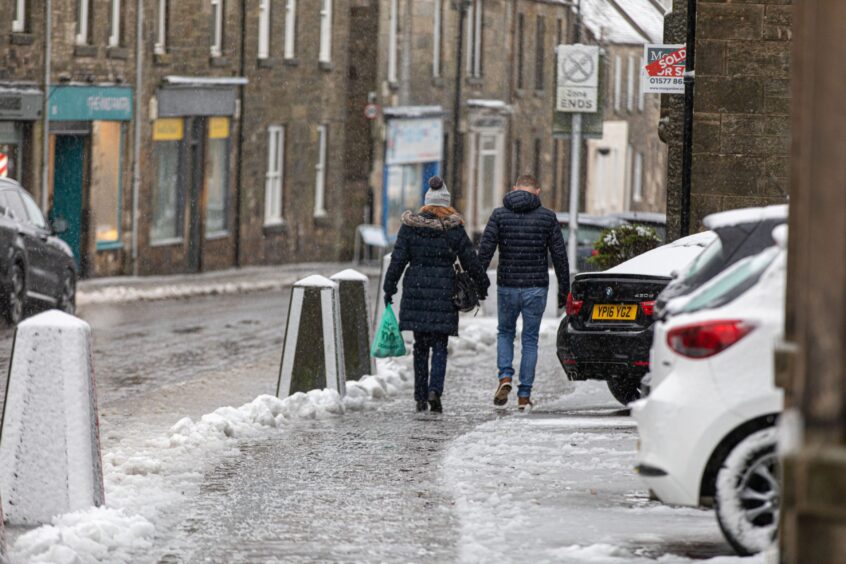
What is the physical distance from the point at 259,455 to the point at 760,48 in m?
7.20

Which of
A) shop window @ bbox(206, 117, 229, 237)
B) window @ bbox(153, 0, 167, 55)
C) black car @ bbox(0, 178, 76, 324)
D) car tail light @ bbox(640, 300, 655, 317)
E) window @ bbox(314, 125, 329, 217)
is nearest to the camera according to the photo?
car tail light @ bbox(640, 300, 655, 317)

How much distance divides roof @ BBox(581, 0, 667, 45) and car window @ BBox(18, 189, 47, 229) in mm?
7470

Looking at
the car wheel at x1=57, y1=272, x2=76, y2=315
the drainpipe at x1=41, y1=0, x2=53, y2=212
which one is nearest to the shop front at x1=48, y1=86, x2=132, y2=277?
the drainpipe at x1=41, y1=0, x2=53, y2=212

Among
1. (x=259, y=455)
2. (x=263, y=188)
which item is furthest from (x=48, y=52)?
(x=259, y=455)

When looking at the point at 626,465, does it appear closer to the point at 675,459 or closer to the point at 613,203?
the point at 675,459

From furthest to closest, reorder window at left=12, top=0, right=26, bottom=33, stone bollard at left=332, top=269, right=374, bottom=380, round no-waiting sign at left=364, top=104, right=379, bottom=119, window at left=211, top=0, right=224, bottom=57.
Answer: round no-waiting sign at left=364, top=104, right=379, bottom=119 → window at left=211, top=0, right=224, bottom=57 → window at left=12, top=0, right=26, bottom=33 → stone bollard at left=332, top=269, right=374, bottom=380

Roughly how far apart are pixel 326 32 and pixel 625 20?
337 inches

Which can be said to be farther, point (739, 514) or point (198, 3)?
point (198, 3)

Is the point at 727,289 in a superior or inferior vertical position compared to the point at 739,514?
superior

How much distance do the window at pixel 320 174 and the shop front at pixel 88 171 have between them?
9.89 metres

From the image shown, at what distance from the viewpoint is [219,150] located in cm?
3888

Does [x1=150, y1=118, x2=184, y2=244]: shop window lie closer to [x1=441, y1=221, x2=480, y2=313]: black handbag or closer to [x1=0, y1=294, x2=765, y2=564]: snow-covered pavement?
[x1=0, y1=294, x2=765, y2=564]: snow-covered pavement

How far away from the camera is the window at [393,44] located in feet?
152

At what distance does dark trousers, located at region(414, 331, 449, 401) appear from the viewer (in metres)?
14.7
